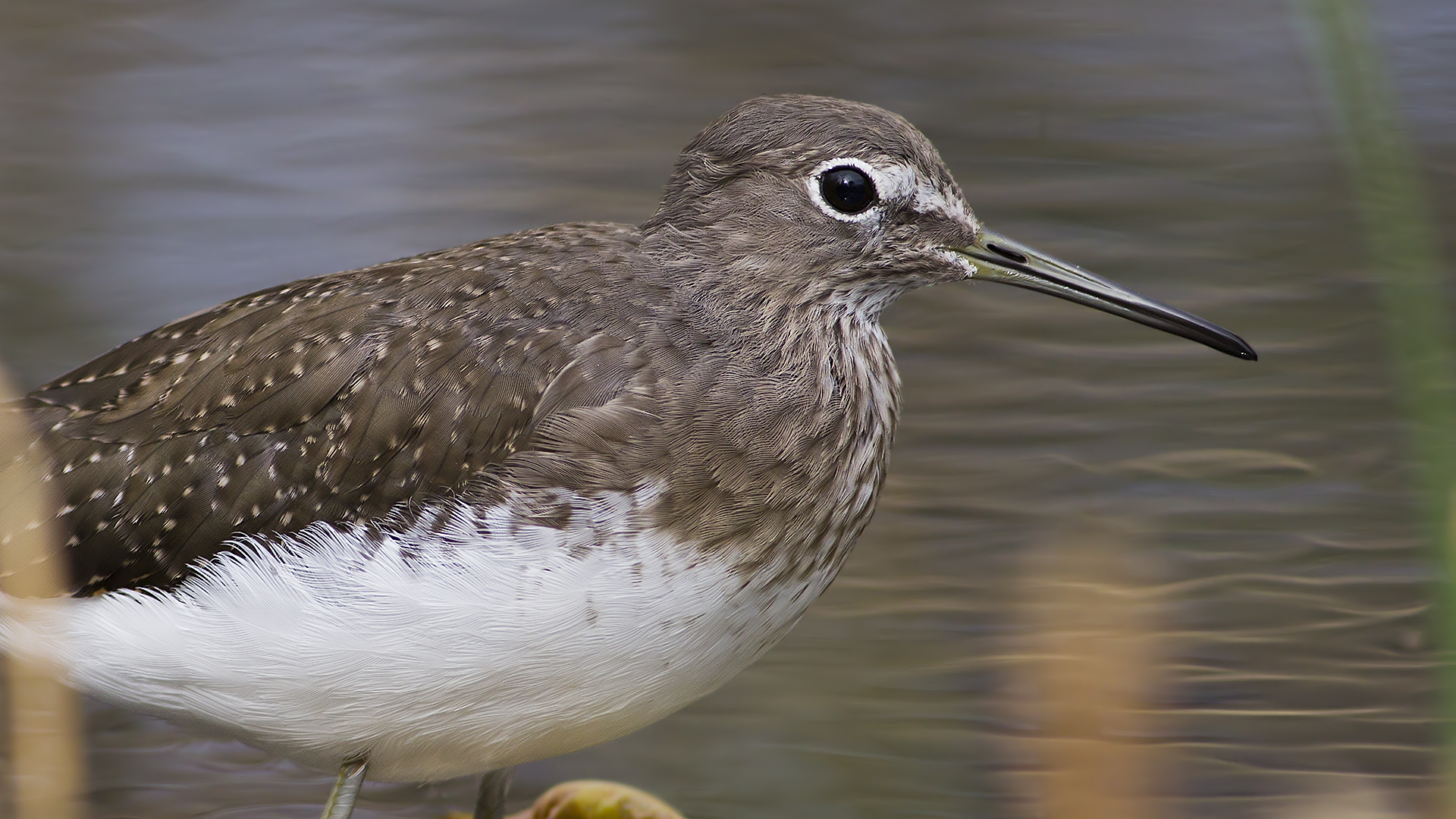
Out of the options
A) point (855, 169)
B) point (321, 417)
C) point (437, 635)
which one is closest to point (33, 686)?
point (437, 635)

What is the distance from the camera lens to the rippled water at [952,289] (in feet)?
18.6

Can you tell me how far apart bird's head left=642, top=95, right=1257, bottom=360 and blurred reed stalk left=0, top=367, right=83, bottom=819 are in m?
1.77

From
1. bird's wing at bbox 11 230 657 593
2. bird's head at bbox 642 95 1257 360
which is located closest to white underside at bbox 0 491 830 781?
bird's wing at bbox 11 230 657 593

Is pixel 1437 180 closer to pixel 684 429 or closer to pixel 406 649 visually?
pixel 684 429

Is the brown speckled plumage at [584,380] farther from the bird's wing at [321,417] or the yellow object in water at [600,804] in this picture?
the yellow object in water at [600,804]

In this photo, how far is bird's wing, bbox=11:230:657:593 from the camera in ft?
12.9

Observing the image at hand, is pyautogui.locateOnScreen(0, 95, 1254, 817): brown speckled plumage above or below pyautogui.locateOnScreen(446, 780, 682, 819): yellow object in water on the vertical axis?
above

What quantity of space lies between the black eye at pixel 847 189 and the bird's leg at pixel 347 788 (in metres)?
1.90

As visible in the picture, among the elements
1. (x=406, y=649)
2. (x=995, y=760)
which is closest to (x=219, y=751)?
(x=406, y=649)

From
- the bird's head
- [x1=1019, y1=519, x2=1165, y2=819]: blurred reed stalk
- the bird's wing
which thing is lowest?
the bird's wing

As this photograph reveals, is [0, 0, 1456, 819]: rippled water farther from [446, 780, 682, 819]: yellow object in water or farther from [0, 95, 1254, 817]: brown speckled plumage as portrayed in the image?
[0, 95, 1254, 817]: brown speckled plumage

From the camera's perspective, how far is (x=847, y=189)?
4164 mm

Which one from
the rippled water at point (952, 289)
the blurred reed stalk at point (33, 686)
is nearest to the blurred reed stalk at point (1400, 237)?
the rippled water at point (952, 289)

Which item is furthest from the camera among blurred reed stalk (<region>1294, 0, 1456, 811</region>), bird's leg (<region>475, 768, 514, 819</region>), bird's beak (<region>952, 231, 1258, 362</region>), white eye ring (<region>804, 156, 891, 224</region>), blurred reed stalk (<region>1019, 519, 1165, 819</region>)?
bird's leg (<region>475, 768, 514, 819</region>)
